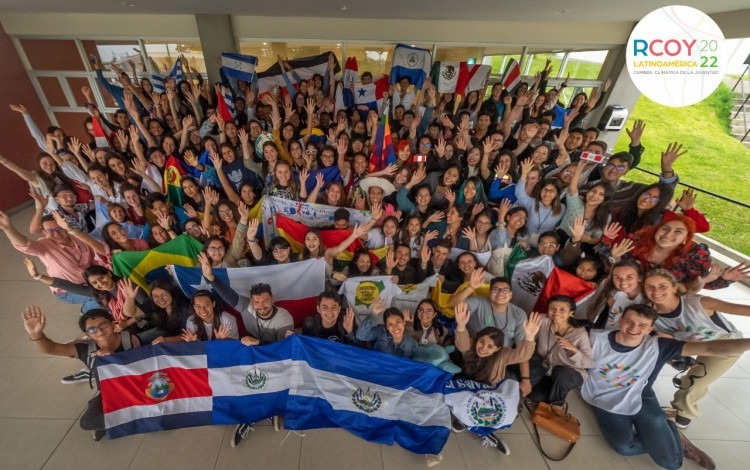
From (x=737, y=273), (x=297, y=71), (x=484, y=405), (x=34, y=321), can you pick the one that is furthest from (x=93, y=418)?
(x=297, y=71)

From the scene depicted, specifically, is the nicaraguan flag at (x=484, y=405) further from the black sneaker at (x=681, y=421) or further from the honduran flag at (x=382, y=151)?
the honduran flag at (x=382, y=151)

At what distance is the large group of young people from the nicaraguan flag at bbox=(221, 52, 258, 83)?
1.77 metres

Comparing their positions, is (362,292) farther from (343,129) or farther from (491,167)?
(343,129)

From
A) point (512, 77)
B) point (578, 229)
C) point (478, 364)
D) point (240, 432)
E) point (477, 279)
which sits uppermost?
point (512, 77)

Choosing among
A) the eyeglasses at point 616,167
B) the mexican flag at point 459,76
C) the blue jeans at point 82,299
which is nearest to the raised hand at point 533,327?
the eyeglasses at point 616,167

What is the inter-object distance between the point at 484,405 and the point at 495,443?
0.44 m

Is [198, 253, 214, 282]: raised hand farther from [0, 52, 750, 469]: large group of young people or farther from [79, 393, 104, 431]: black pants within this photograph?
[79, 393, 104, 431]: black pants

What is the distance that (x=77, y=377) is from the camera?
3.20m

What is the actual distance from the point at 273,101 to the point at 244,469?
524 centimetres

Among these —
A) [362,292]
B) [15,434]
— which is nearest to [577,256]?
[362,292]

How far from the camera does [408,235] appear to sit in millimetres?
3762

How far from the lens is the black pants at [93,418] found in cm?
273

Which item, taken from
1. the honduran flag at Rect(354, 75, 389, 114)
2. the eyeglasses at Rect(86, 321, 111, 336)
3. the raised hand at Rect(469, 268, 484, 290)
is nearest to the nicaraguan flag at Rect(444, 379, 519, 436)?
the raised hand at Rect(469, 268, 484, 290)

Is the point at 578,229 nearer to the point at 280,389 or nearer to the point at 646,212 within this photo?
the point at 646,212
